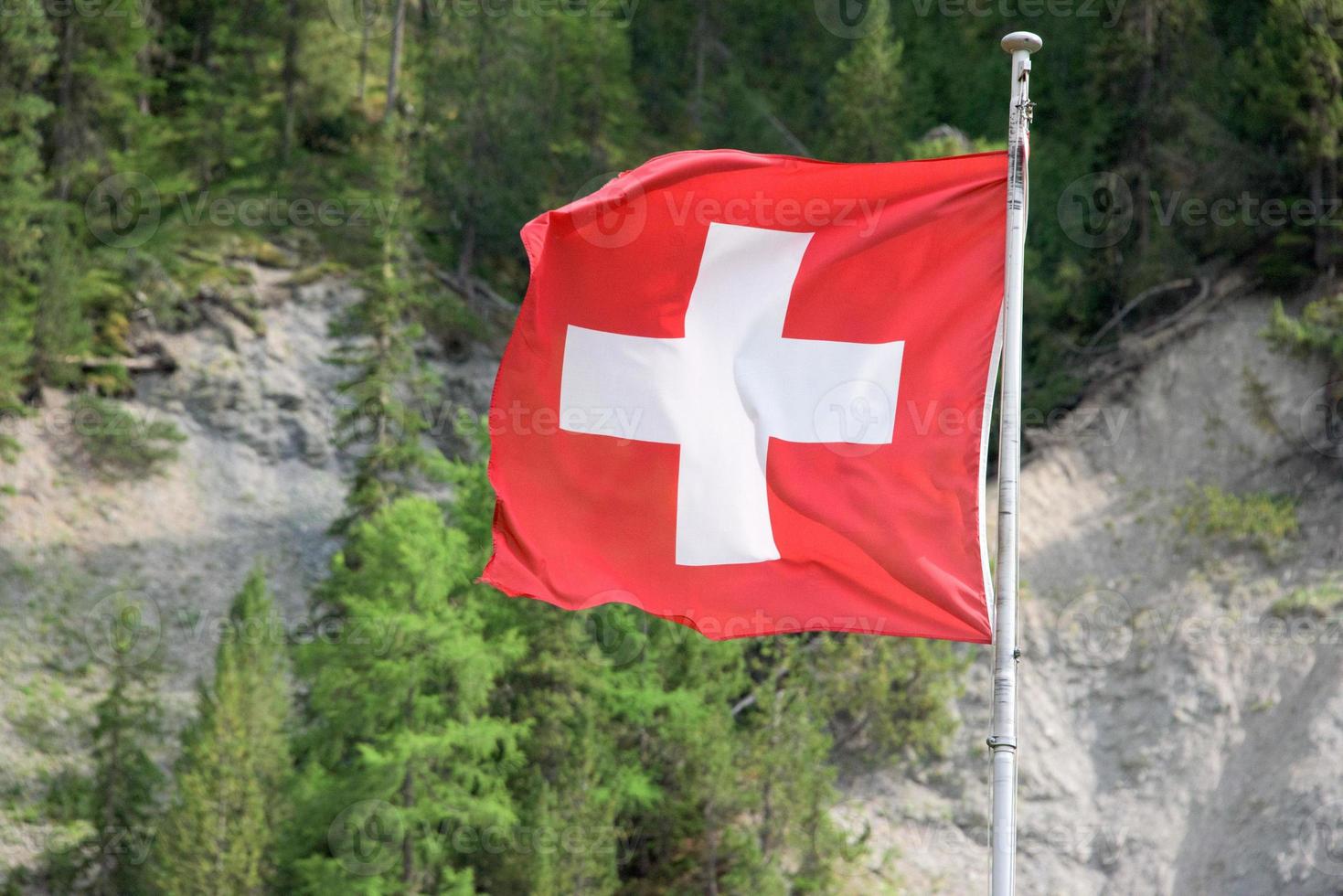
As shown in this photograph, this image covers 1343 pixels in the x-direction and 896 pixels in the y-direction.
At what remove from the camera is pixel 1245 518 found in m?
32.8

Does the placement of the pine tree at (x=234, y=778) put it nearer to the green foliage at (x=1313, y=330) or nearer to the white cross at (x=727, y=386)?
the white cross at (x=727, y=386)

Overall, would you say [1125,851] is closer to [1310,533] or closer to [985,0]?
[1310,533]

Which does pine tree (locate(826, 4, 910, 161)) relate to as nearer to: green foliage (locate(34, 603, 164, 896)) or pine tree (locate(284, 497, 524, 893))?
pine tree (locate(284, 497, 524, 893))

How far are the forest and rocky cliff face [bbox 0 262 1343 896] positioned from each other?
1059 millimetres

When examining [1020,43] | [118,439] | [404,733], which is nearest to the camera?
[1020,43]

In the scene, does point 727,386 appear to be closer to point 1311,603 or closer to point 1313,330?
point 1311,603

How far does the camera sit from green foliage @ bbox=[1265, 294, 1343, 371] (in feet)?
107

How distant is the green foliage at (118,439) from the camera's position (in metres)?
36.8

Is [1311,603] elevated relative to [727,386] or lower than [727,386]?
lower

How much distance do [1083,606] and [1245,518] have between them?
12.0 ft

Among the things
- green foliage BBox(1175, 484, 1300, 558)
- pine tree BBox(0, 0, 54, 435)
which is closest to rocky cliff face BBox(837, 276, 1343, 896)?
green foliage BBox(1175, 484, 1300, 558)

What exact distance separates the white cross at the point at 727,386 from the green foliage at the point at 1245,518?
2565cm

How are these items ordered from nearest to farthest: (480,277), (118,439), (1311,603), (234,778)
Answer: (234,778), (1311,603), (118,439), (480,277)

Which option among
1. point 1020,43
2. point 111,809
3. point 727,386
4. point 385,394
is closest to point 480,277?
point 385,394
